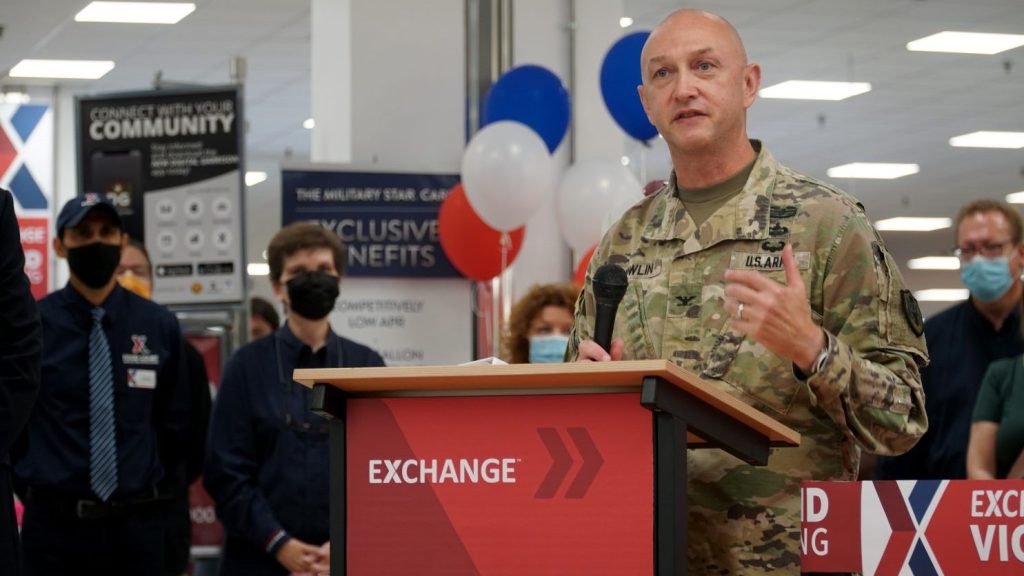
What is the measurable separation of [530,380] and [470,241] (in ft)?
15.7

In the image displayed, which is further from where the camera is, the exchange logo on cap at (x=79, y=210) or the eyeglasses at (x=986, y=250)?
the eyeglasses at (x=986, y=250)

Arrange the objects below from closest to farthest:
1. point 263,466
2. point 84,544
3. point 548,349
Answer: point 263,466
point 84,544
point 548,349

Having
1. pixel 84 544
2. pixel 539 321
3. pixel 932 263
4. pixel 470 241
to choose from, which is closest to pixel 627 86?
pixel 470 241

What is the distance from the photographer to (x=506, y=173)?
6027mm

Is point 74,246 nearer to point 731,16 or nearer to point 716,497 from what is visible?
point 716,497

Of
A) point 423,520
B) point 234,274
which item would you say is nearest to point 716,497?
point 423,520

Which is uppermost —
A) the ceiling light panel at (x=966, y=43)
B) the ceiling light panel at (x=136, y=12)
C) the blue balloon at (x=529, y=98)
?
the ceiling light panel at (x=136, y=12)

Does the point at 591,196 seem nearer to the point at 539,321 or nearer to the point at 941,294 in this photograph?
the point at 539,321

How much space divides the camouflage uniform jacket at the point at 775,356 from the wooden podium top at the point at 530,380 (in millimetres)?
312

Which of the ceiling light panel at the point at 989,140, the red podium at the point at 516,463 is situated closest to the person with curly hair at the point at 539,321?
the red podium at the point at 516,463

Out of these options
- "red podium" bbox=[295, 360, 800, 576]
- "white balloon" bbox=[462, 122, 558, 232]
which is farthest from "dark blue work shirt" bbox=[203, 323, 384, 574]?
"white balloon" bbox=[462, 122, 558, 232]

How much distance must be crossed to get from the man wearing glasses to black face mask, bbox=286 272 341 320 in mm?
1898

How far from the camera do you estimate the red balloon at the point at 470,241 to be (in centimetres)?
655

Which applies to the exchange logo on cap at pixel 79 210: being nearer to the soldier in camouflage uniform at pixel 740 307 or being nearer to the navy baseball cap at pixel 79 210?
the navy baseball cap at pixel 79 210
